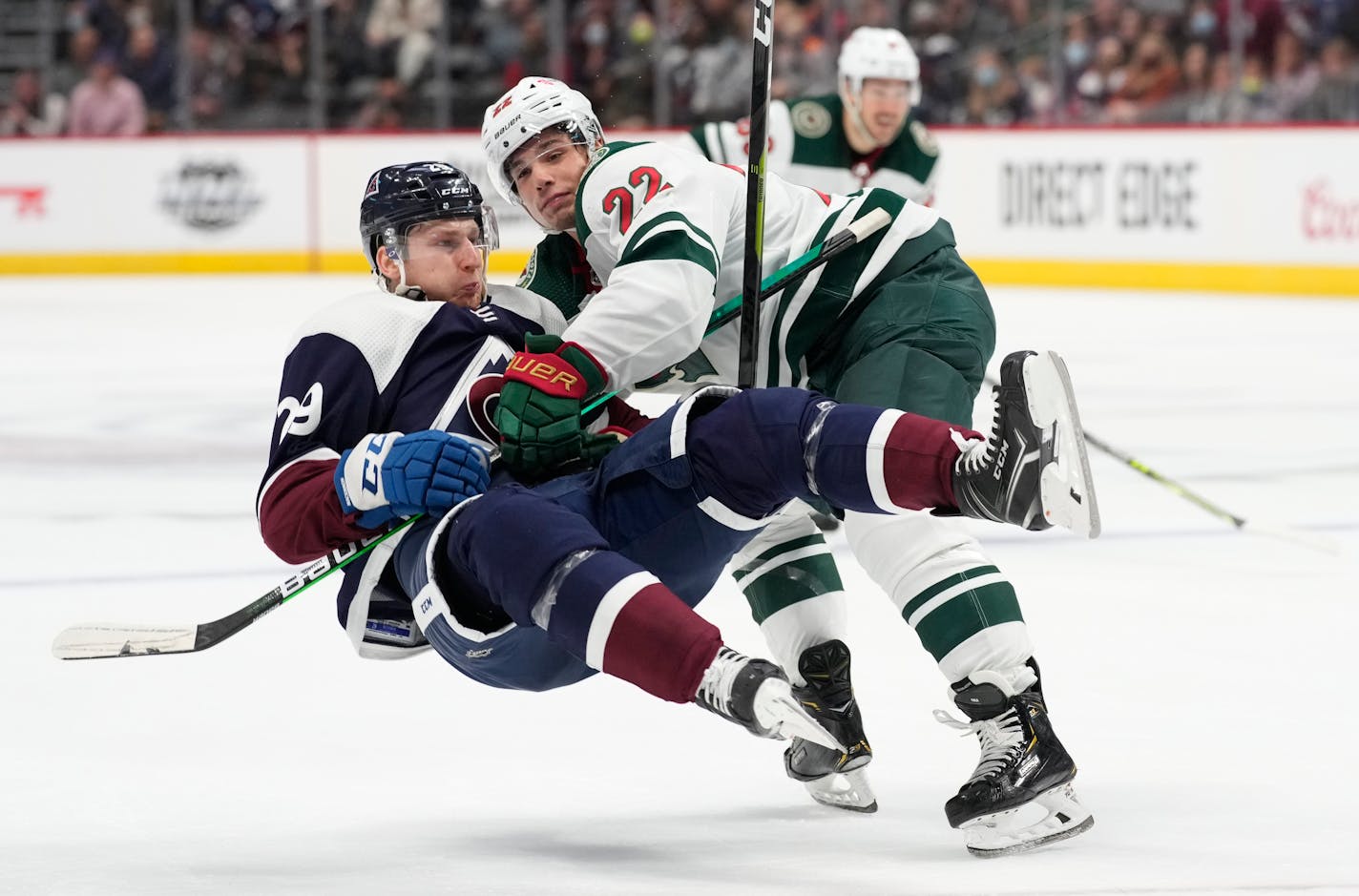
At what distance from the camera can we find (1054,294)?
1010 cm

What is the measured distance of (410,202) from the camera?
94.8 inches

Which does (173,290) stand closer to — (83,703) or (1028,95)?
(1028,95)

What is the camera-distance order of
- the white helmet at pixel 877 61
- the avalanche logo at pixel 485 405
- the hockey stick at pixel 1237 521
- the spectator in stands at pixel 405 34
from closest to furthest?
the avalanche logo at pixel 485 405
the hockey stick at pixel 1237 521
the white helmet at pixel 877 61
the spectator in stands at pixel 405 34

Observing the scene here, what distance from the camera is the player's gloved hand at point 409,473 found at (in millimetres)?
2090

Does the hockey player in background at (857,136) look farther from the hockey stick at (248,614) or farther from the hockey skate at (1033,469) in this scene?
the hockey skate at (1033,469)

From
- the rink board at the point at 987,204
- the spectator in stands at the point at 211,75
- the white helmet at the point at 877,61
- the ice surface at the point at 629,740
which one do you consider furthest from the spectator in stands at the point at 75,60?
the white helmet at the point at 877,61

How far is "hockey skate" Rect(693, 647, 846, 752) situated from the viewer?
1837mm

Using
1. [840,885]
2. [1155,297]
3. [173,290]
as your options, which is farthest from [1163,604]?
[173,290]

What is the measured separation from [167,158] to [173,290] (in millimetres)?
1263

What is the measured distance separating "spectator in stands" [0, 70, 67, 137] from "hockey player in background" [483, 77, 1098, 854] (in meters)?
9.90

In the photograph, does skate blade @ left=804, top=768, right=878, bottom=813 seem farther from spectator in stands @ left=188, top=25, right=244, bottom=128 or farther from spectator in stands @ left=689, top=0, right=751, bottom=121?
spectator in stands @ left=188, top=25, right=244, bottom=128

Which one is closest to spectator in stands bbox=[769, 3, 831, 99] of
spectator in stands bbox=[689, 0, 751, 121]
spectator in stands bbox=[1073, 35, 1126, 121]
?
spectator in stands bbox=[689, 0, 751, 121]

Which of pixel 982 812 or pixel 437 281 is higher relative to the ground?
pixel 437 281

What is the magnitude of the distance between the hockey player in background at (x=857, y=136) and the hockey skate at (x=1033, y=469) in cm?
333
